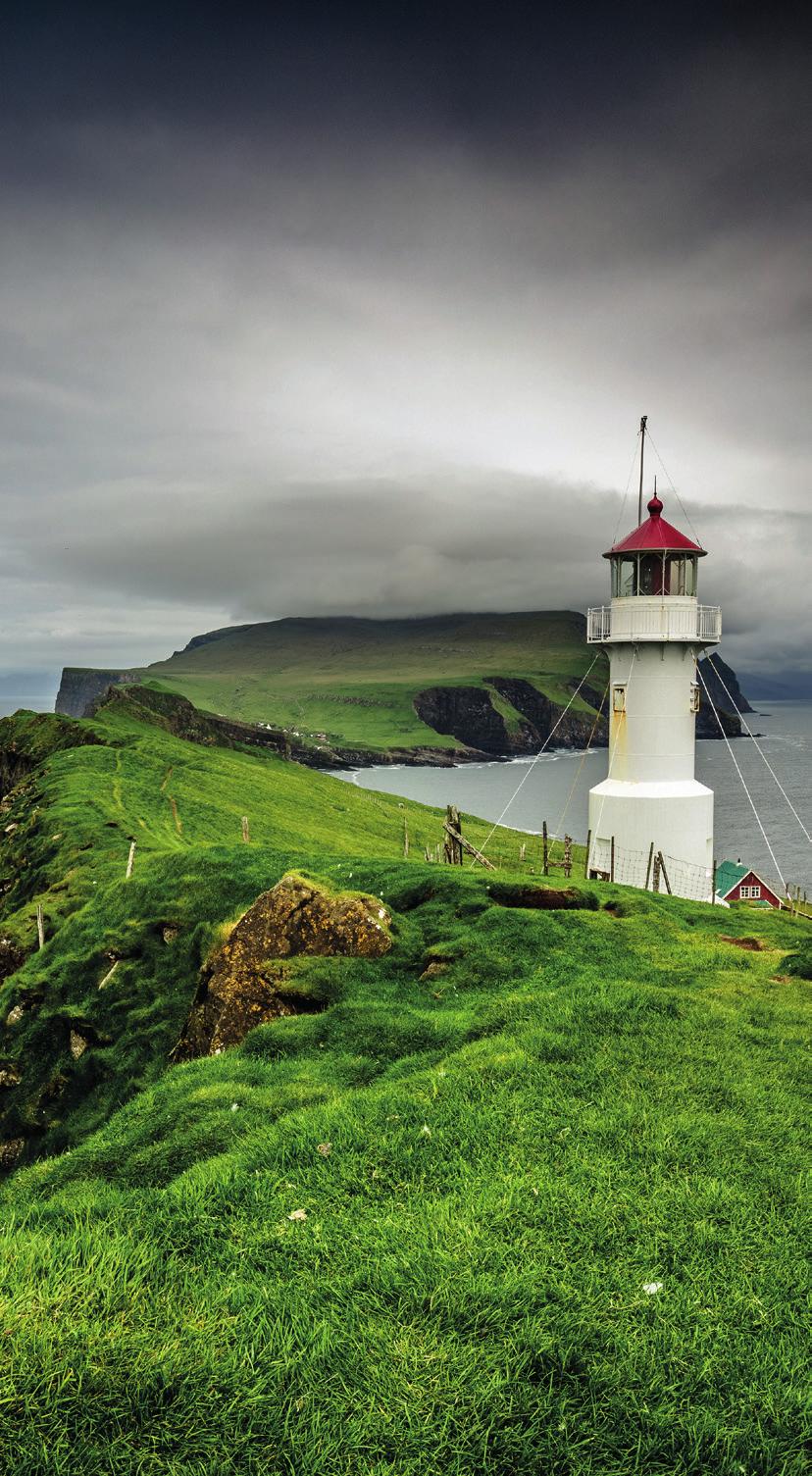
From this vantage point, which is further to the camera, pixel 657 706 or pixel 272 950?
pixel 657 706

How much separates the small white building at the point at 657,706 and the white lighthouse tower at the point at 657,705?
0.04 metres

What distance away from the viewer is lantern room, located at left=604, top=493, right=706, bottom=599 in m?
28.1

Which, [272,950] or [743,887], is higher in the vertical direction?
[272,950]

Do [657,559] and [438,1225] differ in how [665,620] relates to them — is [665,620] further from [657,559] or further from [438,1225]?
[438,1225]

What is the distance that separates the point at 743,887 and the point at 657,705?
27824 mm

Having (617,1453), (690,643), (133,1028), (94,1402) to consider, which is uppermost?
(690,643)

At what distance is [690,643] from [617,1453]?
26.3 meters

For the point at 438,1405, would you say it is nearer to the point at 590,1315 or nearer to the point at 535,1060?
the point at 590,1315

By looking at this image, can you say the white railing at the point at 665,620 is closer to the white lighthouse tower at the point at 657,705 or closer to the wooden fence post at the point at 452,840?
the white lighthouse tower at the point at 657,705

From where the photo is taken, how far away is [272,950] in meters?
13.7

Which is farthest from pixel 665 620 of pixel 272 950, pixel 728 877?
pixel 728 877

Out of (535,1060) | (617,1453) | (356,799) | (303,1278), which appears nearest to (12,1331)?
(303,1278)

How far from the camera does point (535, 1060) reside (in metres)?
9.52

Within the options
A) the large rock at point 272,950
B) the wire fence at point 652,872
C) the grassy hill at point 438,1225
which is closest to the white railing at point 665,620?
the wire fence at point 652,872
